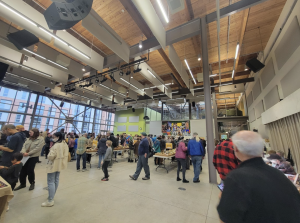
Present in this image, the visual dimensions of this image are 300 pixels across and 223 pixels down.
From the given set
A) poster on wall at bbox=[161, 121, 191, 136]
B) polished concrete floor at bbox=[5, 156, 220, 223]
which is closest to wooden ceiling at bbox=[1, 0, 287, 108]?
polished concrete floor at bbox=[5, 156, 220, 223]

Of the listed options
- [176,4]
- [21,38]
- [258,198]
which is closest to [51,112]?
[21,38]

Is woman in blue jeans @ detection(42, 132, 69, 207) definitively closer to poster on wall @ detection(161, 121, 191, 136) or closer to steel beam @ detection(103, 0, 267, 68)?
steel beam @ detection(103, 0, 267, 68)

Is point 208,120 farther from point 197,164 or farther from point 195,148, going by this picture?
point 197,164

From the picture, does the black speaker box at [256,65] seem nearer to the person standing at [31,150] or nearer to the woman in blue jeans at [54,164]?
the woman in blue jeans at [54,164]

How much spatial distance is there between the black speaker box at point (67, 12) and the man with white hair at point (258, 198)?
3031 millimetres

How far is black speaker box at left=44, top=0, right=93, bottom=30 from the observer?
82.3 inches

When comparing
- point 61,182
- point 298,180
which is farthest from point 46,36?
point 298,180

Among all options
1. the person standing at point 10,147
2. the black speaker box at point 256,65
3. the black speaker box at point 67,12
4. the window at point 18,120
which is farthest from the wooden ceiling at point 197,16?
the window at point 18,120

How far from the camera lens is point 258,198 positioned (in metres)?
0.76

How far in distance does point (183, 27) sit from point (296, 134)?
→ 529cm

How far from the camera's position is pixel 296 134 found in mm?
3988

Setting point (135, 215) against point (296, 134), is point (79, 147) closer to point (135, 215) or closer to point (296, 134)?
point (135, 215)

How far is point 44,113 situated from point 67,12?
1424 centimetres

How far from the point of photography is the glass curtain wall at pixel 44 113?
422 inches
